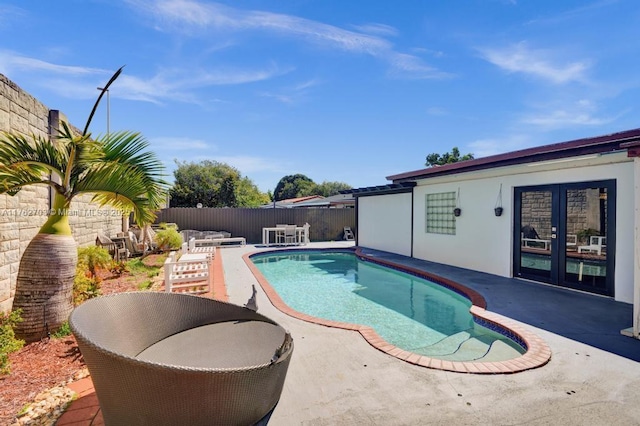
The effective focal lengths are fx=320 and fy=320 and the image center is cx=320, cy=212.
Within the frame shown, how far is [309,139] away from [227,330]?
2751 centimetres

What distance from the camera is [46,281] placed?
3.89 m

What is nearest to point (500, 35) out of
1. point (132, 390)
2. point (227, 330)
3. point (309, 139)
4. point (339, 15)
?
point (339, 15)

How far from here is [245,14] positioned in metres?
9.22

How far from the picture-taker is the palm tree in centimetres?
382

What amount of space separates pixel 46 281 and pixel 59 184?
1.24 m

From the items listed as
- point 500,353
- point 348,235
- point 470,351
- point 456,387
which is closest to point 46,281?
point 456,387

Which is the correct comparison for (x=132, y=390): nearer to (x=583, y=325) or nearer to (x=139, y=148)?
(x=139, y=148)

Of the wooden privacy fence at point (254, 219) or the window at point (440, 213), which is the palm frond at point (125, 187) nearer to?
the window at point (440, 213)

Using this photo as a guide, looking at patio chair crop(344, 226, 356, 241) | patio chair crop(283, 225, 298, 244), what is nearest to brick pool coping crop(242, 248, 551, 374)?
patio chair crop(283, 225, 298, 244)

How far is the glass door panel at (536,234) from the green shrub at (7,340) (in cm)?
926

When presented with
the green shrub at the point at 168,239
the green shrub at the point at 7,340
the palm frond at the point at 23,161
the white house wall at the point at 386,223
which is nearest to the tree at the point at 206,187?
the green shrub at the point at 168,239

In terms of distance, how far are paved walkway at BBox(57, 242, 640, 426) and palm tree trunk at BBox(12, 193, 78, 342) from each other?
5.77ft

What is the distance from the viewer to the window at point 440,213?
33.0ft

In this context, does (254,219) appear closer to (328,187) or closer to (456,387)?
(456,387)
